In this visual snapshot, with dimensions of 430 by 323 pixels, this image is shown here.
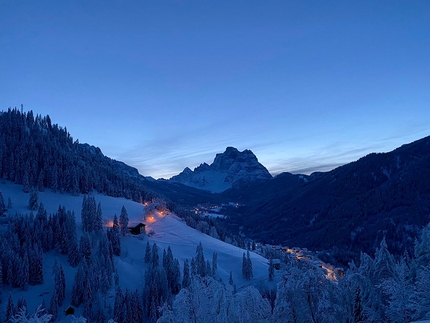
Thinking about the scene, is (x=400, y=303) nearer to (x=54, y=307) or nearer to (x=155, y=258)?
(x=54, y=307)

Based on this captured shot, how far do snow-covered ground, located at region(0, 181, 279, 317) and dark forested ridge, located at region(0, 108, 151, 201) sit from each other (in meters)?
5.28

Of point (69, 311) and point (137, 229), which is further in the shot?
point (137, 229)

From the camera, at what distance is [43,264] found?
67188mm

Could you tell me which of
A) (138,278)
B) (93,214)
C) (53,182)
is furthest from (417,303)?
(53,182)

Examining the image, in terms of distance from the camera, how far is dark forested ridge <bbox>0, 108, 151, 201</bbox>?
11406 centimetres

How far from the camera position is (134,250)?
8206 cm

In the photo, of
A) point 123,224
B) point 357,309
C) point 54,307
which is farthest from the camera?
point 123,224

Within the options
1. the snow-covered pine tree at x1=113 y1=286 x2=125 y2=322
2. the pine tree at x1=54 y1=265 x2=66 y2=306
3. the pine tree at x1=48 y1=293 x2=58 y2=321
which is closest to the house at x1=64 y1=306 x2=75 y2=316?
the pine tree at x1=48 y1=293 x2=58 y2=321

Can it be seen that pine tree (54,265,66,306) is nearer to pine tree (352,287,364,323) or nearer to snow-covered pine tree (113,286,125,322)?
snow-covered pine tree (113,286,125,322)

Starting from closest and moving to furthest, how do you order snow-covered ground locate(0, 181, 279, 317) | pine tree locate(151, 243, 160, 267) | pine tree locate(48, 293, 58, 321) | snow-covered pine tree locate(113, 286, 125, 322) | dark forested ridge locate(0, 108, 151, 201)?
pine tree locate(48, 293, 58, 321) → snow-covered pine tree locate(113, 286, 125, 322) → snow-covered ground locate(0, 181, 279, 317) → pine tree locate(151, 243, 160, 267) → dark forested ridge locate(0, 108, 151, 201)

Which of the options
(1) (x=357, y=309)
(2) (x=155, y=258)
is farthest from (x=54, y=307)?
(1) (x=357, y=309)

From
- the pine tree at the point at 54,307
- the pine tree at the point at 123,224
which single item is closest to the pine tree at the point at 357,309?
the pine tree at the point at 54,307

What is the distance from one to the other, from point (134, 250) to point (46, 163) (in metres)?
65.7

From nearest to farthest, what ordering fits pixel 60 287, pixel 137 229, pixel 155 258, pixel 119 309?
pixel 119 309 < pixel 60 287 < pixel 155 258 < pixel 137 229
